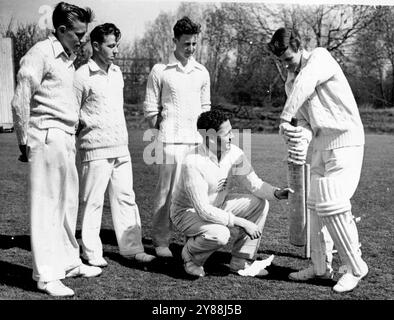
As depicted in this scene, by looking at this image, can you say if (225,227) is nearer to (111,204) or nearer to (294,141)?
(294,141)

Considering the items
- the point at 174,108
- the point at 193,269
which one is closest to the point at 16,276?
the point at 193,269

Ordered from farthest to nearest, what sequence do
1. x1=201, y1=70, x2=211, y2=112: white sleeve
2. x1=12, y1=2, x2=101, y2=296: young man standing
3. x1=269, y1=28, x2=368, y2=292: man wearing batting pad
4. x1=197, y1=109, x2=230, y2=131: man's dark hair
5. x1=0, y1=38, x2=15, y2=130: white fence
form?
x1=201, y1=70, x2=211, y2=112: white sleeve → x1=0, y1=38, x2=15, y2=130: white fence → x1=197, y1=109, x2=230, y2=131: man's dark hair → x1=269, y1=28, x2=368, y2=292: man wearing batting pad → x1=12, y1=2, x2=101, y2=296: young man standing

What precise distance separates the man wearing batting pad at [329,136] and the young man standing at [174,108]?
2.55ft

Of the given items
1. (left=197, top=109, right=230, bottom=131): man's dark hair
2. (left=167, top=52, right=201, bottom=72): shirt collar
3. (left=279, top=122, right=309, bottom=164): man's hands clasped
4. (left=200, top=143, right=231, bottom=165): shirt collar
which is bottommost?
(left=200, top=143, right=231, bottom=165): shirt collar

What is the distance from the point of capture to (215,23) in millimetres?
4719

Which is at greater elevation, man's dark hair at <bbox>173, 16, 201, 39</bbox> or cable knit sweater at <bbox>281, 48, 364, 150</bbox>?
man's dark hair at <bbox>173, 16, 201, 39</bbox>

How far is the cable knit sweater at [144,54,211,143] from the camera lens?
3.79 meters

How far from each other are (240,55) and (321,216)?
2.55 meters

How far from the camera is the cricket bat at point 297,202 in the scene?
3.36 m

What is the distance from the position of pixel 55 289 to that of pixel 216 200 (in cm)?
108

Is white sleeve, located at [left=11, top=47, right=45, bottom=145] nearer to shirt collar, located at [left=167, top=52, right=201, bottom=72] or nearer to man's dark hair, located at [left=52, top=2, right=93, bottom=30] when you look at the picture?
man's dark hair, located at [left=52, top=2, right=93, bottom=30]

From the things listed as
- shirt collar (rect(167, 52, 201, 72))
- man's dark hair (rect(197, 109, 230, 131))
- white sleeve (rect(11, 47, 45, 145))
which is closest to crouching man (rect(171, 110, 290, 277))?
man's dark hair (rect(197, 109, 230, 131))

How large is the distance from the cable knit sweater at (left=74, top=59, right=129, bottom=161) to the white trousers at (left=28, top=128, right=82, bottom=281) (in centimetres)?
40

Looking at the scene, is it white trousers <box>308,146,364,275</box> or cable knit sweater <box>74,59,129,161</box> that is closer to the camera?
white trousers <box>308,146,364,275</box>
